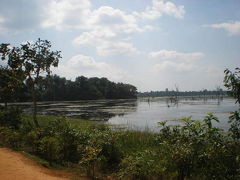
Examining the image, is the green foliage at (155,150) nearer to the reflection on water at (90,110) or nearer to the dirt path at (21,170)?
the dirt path at (21,170)

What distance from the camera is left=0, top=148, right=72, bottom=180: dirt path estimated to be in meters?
6.50

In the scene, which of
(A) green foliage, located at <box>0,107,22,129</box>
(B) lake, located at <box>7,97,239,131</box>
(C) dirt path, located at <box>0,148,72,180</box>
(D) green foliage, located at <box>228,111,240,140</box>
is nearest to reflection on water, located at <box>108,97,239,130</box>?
(B) lake, located at <box>7,97,239,131</box>

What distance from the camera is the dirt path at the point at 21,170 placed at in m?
6.50

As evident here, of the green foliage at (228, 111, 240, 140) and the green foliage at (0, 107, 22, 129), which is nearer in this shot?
the green foliage at (228, 111, 240, 140)

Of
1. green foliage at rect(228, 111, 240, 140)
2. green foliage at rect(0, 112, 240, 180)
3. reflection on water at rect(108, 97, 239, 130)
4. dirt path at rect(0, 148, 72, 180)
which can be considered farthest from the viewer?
reflection on water at rect(108, 97, 239, 130)

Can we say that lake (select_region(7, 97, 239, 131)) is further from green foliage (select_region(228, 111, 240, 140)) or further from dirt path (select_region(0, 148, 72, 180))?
green foliage (select_region(228, 111, 240, 140))

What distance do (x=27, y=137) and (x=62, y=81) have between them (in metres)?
88.9

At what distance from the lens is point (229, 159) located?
182 inches

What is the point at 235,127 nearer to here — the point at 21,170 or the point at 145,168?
the point at 145,168

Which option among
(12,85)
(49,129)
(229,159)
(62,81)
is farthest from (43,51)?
(62,81)

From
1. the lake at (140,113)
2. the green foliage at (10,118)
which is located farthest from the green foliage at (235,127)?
the green foliage at (10,118)

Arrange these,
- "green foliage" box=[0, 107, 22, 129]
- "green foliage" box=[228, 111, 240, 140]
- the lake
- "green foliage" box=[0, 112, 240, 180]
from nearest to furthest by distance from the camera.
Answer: "green foliage" box=[228, 111, 240, 140]
"green foliage" box=[0, 112, 240, 180]
"green foliage" box=[0, 107, 22, 129]
the lake

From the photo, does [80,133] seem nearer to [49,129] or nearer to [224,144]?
[49,129]

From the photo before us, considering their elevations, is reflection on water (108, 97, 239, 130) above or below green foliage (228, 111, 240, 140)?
below
